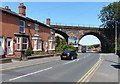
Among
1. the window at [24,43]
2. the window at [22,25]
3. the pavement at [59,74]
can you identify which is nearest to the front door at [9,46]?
the window at [24,43]

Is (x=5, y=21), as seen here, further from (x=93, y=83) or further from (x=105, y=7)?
(x=105, y=7)

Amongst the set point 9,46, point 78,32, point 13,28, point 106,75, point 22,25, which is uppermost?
point 78,32

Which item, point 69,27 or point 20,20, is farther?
point 69,27

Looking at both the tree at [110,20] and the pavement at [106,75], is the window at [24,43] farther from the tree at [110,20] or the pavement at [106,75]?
the tree at [110,20]

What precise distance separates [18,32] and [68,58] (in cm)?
923

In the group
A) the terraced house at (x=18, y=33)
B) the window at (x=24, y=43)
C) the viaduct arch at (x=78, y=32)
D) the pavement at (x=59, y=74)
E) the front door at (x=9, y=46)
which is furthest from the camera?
the viaduct arch at (x=78, y=32)

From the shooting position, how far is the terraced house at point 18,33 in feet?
74.0

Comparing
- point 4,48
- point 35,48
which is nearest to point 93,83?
point 4,48

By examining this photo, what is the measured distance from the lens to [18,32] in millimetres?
25766

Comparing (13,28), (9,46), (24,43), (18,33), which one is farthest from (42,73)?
(24,43)

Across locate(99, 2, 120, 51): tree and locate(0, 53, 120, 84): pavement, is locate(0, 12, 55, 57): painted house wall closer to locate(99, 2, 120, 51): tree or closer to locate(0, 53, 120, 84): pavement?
locate(0, 53, 120, 84): pavement

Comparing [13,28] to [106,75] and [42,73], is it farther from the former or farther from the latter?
[106,75]

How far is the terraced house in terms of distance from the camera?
22542 millimetres

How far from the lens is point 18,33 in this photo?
2562 centimetres
